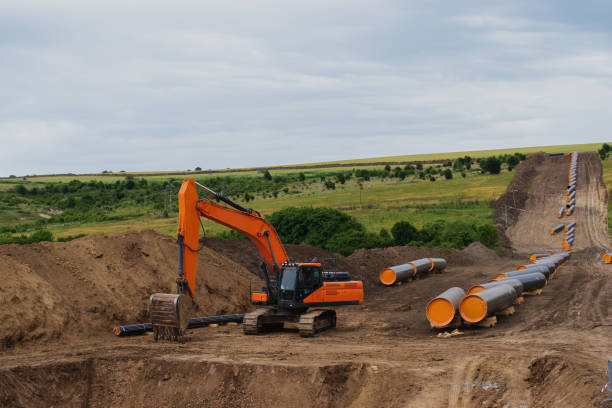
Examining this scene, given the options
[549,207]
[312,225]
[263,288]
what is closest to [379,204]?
[549,207]

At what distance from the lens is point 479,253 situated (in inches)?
1884

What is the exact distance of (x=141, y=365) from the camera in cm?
1587

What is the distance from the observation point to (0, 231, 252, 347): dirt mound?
19.1 m

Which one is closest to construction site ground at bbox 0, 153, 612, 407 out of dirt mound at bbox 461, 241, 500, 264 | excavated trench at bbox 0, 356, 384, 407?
excavated trench at bbox 0, 356, 384, 407

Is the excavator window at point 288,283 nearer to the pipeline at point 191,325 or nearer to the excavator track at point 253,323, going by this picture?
the excavator track at point 253,323

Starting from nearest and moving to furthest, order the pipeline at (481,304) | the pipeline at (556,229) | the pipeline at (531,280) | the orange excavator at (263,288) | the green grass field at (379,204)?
the orange excavator at (263,288)
the pipeline at (481,304)
the pipeline at (531,280)
the pipeline at (556,229)
the green grass field at (379,204)

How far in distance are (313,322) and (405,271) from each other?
15981mm

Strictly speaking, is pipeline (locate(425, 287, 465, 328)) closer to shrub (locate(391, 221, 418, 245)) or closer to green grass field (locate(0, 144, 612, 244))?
shrub (locate(391, 221, 418, 245))

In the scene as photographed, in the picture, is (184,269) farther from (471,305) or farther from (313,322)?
(471,305)

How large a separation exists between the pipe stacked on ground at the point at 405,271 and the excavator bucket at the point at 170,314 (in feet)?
60.2

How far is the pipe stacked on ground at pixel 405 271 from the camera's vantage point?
1344 inches

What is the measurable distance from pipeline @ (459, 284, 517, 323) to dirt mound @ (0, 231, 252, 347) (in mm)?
10680

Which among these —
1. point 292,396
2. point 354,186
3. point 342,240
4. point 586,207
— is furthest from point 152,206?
point 292,396

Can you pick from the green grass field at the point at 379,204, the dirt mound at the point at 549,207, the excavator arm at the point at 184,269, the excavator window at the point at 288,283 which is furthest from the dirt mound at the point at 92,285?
the dirt mound at the point at 549,207
